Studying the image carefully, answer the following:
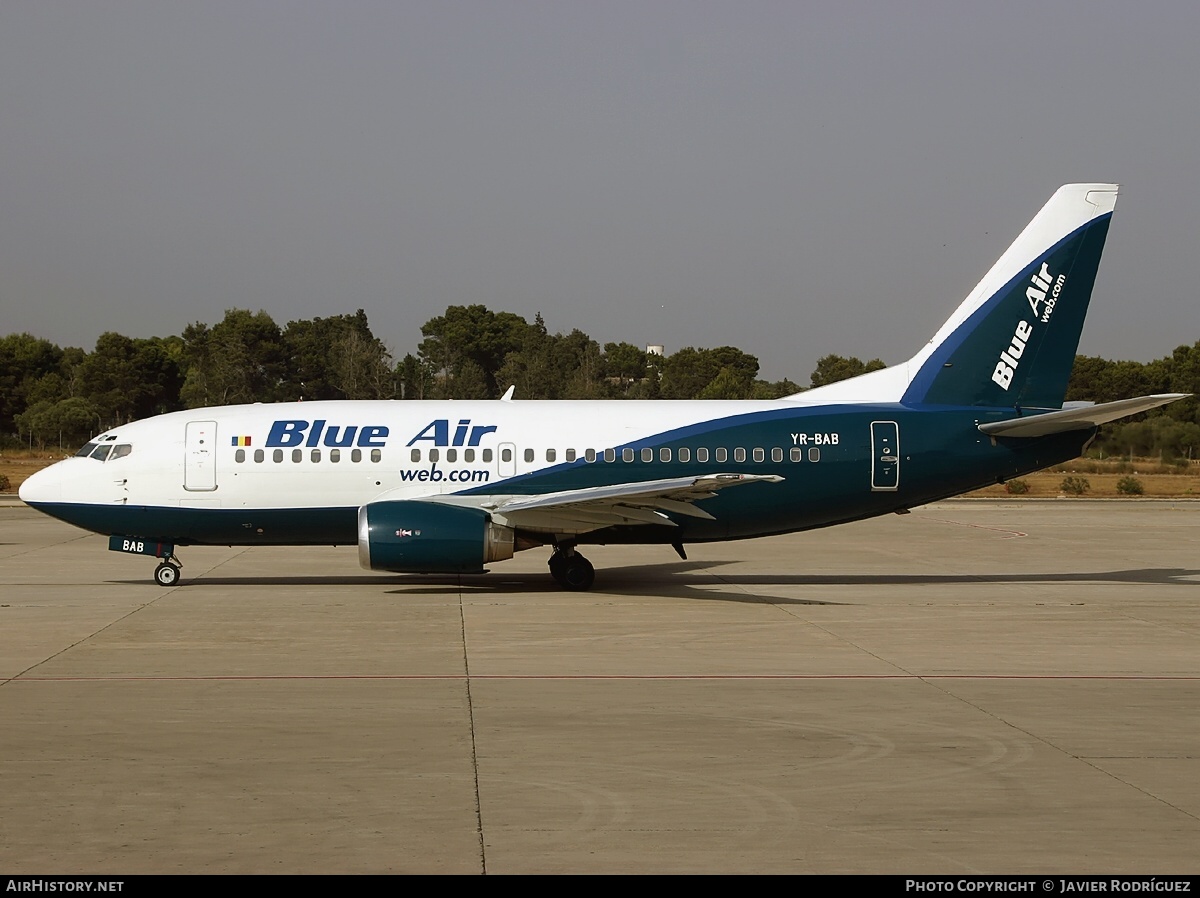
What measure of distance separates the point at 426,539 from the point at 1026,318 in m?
12.3

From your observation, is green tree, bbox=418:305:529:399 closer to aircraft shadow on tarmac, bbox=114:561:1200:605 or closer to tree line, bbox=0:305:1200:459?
tree line, bbox=0:305:1200:459

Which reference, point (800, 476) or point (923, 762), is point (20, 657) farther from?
point (800, 476)

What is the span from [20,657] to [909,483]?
50.5ft

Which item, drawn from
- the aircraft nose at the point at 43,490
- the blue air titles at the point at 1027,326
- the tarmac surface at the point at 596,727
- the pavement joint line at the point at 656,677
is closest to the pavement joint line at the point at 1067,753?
the tarmac surface at the point at 596,727

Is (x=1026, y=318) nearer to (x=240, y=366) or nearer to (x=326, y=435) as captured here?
(x=326, y=435)

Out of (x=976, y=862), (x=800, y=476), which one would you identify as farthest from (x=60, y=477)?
(x=976, y=862)

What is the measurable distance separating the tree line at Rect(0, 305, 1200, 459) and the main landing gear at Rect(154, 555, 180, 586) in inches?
2197

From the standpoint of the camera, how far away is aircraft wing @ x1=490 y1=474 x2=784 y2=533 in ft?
71.1

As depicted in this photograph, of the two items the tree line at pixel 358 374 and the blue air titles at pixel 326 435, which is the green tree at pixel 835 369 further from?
the blue air titles at pixel 326 435

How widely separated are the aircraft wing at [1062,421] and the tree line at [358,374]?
53.5 meters

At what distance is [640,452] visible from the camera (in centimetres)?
2389

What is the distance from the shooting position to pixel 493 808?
→ 928 centimetres

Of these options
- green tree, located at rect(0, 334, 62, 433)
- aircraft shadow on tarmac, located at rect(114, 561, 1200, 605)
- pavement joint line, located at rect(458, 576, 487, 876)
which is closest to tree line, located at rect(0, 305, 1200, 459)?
green tree, located at rect(0, 334, 62, 433)

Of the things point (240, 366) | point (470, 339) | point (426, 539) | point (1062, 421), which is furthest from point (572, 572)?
point (470, 339)
